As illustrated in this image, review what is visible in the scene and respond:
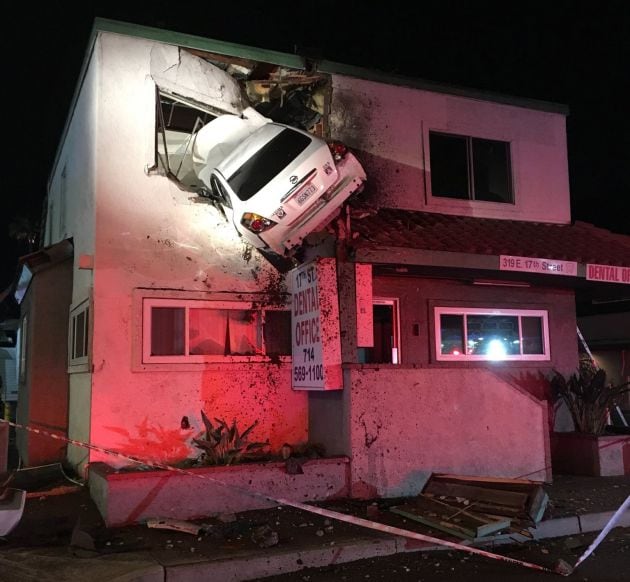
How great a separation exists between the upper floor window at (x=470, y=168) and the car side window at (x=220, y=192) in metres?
4.08

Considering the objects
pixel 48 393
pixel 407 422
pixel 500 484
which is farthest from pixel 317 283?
pixel 48 393

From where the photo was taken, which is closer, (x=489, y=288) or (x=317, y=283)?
(x=317, y=283)

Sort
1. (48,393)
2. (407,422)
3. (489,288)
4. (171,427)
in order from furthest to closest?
1. (489,288)
2. (48,393)
3. (171,427)
4. (407,422)

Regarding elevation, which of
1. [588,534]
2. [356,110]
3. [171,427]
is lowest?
[588,534]

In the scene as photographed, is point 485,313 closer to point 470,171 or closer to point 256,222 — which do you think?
point 470,171

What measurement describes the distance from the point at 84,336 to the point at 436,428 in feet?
16.3

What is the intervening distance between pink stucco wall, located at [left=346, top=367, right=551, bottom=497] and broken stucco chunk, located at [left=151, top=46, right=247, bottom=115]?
4.63 m

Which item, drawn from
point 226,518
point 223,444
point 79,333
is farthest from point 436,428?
point 79,333

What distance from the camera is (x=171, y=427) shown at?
840 cm

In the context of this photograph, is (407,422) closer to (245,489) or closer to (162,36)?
(245,489)

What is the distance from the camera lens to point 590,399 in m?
9.68

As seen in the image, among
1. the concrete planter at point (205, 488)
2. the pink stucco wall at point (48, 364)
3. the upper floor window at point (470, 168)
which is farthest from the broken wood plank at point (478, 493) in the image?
the pink stucco wall at point (48, 364)

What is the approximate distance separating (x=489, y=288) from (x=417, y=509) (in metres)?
4.95

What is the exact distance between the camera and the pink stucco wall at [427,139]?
1020 cm
